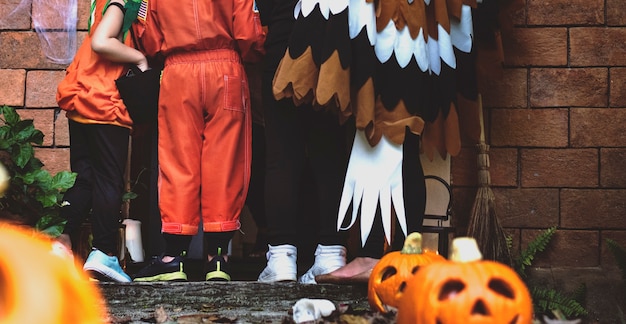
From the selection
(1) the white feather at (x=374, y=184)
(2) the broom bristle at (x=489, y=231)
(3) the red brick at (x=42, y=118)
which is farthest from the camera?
(3) the red brick at (x=42, y=118)

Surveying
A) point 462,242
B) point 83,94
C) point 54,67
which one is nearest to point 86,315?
point 462,242

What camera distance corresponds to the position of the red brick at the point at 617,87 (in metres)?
3.84

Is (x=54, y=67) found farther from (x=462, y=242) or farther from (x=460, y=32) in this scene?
(x=462, y=242)

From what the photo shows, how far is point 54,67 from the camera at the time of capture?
401cm

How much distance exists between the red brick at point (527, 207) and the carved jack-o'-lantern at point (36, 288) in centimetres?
275

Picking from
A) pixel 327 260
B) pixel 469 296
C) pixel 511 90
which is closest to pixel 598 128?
pixel 511 90

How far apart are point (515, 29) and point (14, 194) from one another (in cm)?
257

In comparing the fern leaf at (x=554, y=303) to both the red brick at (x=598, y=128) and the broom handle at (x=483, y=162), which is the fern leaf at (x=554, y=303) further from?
the red brick at (x=598, y=128)

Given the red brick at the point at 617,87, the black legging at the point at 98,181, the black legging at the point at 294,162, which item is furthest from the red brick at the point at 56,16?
the red brick at the point at 617,87

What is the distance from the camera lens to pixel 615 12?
387cm

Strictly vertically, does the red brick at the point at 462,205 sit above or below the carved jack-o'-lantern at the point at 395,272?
above

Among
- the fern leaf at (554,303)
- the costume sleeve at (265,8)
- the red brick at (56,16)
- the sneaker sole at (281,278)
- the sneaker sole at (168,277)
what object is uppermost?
the red brick at (56,16)

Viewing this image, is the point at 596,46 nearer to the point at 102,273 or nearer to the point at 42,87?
the point at 102,273

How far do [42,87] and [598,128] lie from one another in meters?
2.92
